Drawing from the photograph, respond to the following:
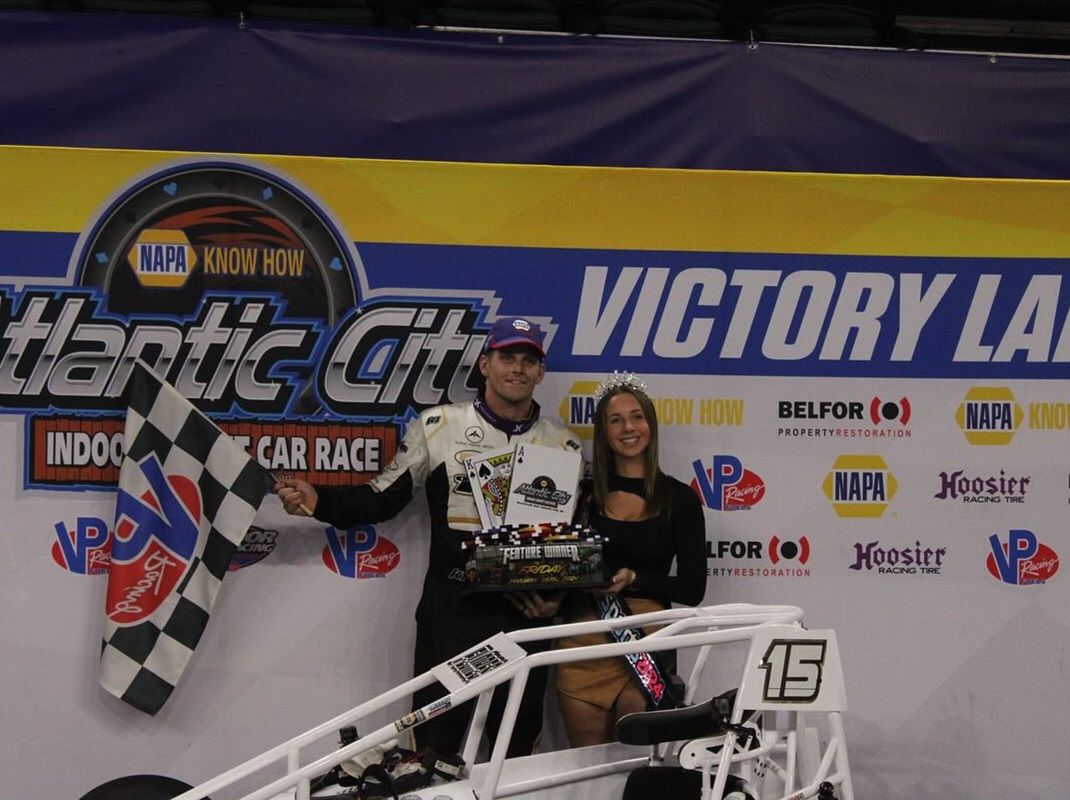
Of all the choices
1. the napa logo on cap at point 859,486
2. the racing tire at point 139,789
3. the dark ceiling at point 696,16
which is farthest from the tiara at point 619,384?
the racing tire at point 139,789

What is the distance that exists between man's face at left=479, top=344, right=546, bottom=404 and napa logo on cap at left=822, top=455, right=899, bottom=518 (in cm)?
116

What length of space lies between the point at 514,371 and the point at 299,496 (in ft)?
2.62

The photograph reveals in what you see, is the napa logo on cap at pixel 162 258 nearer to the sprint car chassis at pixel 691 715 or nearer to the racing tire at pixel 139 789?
the racing tire at pixel 139 789

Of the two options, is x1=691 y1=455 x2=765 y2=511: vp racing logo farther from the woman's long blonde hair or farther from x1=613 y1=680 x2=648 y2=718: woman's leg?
x1=613 y1=680 x2=648 y2=718: woman's leg

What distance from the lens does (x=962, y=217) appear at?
461cm

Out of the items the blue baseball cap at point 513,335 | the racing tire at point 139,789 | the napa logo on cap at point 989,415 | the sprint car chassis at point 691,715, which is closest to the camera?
the sprint car chassis at point 691,715

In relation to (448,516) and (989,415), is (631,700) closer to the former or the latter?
(448,516)

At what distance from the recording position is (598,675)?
404cm

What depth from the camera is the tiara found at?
422cm

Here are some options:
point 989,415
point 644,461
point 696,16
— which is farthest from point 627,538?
point 696,16

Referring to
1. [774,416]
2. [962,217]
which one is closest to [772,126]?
[962,217]

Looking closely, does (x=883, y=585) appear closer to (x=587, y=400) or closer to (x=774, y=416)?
(x=774, y=416)

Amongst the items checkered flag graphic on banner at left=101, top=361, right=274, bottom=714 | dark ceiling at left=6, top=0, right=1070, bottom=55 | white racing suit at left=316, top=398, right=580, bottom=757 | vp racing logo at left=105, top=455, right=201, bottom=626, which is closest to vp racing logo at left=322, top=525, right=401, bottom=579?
white racing suit at left=316, top=398, right=580, bottom=757

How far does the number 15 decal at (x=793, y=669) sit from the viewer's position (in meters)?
3.22
